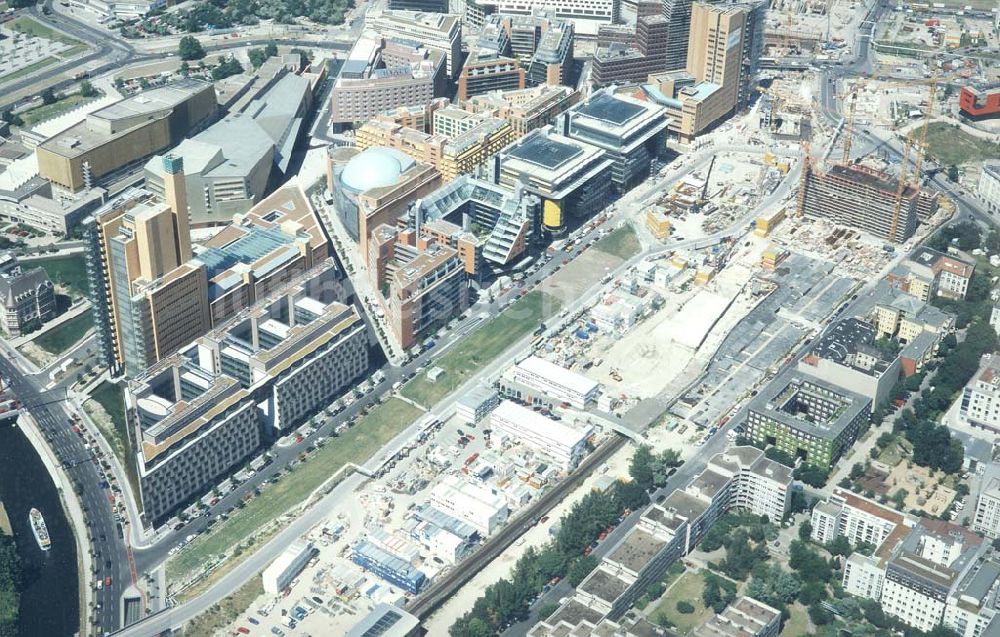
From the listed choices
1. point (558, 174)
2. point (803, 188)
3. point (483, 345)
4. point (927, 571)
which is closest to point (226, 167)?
point (558, 174)

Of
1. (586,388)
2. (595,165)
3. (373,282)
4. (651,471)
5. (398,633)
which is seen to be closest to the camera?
(398,633)

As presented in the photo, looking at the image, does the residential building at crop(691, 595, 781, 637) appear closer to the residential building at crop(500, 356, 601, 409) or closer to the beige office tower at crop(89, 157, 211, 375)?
the residential building at crop(500, 356, 601, 409)

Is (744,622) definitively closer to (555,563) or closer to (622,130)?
(555,563)

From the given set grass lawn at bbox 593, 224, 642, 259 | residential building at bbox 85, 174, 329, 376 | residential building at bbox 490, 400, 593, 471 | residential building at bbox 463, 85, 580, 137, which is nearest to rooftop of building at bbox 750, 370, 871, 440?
residential building at bbox 490, 400, 593, 471

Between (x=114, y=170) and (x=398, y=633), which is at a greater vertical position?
(x=114, y=170)

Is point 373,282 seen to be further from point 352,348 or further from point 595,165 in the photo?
point 595,165

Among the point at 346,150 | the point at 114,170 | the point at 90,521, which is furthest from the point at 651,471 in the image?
the point at 114,170
